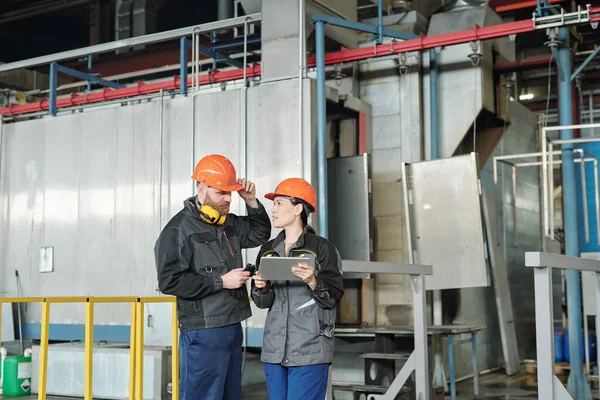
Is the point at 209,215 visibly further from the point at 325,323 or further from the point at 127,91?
the point at 127,91

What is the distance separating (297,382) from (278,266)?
24.5 inches

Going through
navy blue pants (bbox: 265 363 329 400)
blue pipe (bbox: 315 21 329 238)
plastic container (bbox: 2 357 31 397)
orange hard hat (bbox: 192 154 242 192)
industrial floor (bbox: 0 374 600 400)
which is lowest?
industrial floor (bbox: 0 374 600 400)

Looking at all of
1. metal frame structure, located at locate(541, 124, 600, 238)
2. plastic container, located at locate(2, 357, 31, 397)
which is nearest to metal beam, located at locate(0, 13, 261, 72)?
metal frame structure, located at locate(541, 124, 600, 238)

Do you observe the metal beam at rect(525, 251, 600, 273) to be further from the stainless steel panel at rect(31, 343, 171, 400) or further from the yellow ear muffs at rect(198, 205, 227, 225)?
the stainless steel panel at rect(31, 343, 171, 400)

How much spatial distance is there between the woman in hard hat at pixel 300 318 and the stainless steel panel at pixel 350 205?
514 cm

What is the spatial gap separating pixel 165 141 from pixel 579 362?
5.57m

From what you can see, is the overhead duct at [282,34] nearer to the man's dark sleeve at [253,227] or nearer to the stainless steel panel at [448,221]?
the stainless steel panel at [448,221]

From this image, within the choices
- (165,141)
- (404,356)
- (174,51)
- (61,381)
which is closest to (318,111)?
(165,141)

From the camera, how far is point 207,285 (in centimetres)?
410

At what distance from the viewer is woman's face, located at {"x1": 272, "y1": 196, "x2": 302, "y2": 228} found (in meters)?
4.13

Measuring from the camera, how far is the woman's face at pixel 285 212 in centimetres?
413

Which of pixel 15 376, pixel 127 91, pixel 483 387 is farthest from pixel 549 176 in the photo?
pixel 15 376

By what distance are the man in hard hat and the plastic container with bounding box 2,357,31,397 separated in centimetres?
507

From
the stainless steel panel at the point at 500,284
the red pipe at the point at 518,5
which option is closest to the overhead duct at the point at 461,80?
the stainless steel panel at the point at 500,284
